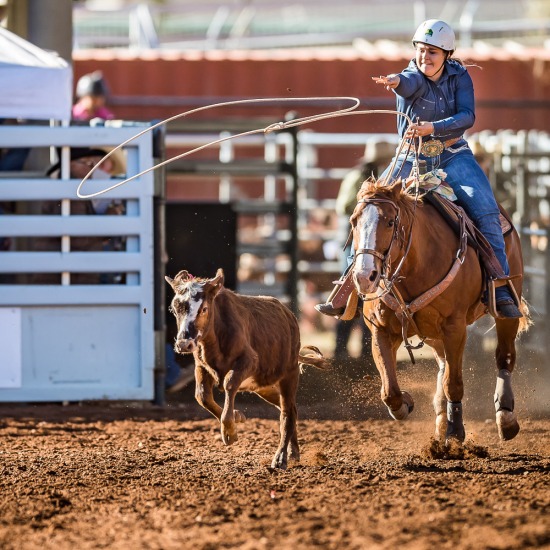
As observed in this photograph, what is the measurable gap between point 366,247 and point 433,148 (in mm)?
1261

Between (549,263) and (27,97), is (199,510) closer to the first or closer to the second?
(27,97)

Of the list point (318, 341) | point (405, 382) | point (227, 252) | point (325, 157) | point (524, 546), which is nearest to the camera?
point (524, 546)

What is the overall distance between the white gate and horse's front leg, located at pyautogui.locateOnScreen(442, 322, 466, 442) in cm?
333

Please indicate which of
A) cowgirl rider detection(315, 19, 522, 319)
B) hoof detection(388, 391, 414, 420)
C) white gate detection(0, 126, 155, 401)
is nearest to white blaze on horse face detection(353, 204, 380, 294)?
cowgirl rider detection(315, 19, 522, 319)

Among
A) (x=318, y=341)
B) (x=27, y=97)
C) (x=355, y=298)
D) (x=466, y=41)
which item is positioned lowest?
(x=318, y=341)

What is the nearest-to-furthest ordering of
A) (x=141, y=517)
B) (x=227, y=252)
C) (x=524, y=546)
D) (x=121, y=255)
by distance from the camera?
(x=524, y=546) → (x=141, y=517) → (x=121, y=255) → (x=227, y=252)

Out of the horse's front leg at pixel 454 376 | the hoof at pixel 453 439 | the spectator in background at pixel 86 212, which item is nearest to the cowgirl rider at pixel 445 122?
the horse's front leg at pixel 454 376

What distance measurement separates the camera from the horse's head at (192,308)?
6.37m

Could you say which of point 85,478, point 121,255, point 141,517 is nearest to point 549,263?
point 121,255

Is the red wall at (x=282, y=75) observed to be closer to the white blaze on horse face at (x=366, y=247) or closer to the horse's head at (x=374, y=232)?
the horse's head at (x=374, y=232)

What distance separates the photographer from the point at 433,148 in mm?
7441

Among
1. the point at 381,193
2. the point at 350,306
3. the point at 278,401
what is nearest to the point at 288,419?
the point at 278,401

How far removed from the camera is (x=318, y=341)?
1567cm

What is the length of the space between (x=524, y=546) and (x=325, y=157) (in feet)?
46.1
